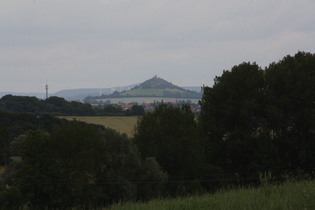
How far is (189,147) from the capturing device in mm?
49906

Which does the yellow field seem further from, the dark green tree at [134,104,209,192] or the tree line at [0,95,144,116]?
the dark green tree at [134,104,209,192]

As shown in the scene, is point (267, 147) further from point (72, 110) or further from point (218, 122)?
point (72, 110)

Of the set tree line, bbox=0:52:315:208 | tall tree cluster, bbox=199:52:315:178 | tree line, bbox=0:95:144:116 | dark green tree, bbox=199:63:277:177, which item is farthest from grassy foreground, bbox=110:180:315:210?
tree line, bbox=0:95:144:116

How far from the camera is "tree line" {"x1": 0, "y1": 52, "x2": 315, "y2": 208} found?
40.4 meters

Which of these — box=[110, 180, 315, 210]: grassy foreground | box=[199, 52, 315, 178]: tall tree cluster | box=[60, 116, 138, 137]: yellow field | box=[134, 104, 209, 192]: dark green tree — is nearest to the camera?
box=[110, 180, 315, 210]: grassy foreground

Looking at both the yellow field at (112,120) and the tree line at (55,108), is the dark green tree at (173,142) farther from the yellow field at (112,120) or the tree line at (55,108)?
the tree line at (55,108)

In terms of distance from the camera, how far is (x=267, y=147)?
4528cm

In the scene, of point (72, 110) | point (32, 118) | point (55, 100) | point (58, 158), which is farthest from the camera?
point (55, 100)

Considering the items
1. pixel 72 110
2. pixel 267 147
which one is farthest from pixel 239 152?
pixel 72 110

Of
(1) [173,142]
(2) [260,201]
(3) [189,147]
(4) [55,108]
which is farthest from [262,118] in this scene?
(4) [55,108]

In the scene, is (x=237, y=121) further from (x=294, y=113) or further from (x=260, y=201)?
(x=260, y=201)

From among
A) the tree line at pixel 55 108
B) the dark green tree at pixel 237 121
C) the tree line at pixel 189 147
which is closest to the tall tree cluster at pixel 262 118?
the dark green tree at pixel 237 121

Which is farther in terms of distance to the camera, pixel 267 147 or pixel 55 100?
pixel 55 100

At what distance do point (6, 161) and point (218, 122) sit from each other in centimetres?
4603
